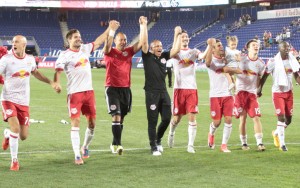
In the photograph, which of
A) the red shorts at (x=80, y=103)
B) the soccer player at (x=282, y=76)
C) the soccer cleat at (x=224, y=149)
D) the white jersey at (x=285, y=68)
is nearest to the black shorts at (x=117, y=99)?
the red shorts at (x=80, y=103)

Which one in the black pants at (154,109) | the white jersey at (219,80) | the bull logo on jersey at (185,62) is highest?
the bull logo on jersey at (185,62)

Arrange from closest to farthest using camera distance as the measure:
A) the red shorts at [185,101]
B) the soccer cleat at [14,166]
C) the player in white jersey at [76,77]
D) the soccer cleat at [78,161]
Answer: the soccer cleat at [14,166], the soccer cleat at [78,161], the player in white jersey at [76,77], the red shorts at [185,101]

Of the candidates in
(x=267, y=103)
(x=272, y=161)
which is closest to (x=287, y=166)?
(x=272, y=161)

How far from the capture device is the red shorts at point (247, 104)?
37.2ft

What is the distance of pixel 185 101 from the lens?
11.4m

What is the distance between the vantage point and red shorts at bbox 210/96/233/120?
11.3 metres

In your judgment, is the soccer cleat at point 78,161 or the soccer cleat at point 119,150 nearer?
the soccer cleat at point 78,161

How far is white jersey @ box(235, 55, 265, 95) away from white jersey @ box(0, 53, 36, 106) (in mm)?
4099

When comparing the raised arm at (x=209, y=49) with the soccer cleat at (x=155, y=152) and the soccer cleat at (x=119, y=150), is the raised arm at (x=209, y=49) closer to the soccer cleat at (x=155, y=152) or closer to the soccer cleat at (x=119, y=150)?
the soccer cleat at (x=155, y=152)

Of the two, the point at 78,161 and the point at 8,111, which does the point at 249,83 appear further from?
the point at 8,111

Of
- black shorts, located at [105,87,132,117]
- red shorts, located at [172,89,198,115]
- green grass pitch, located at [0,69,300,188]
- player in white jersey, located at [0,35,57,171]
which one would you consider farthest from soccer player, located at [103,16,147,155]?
player in white jersey, located at [0,35,57,171]

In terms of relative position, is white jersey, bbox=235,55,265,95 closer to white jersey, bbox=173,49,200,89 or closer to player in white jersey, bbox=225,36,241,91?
player in white jersey, bbox=225,36,241,91

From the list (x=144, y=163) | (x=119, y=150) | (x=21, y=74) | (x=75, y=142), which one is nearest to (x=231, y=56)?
(x=119, y=150)

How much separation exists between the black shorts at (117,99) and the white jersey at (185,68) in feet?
3.65
